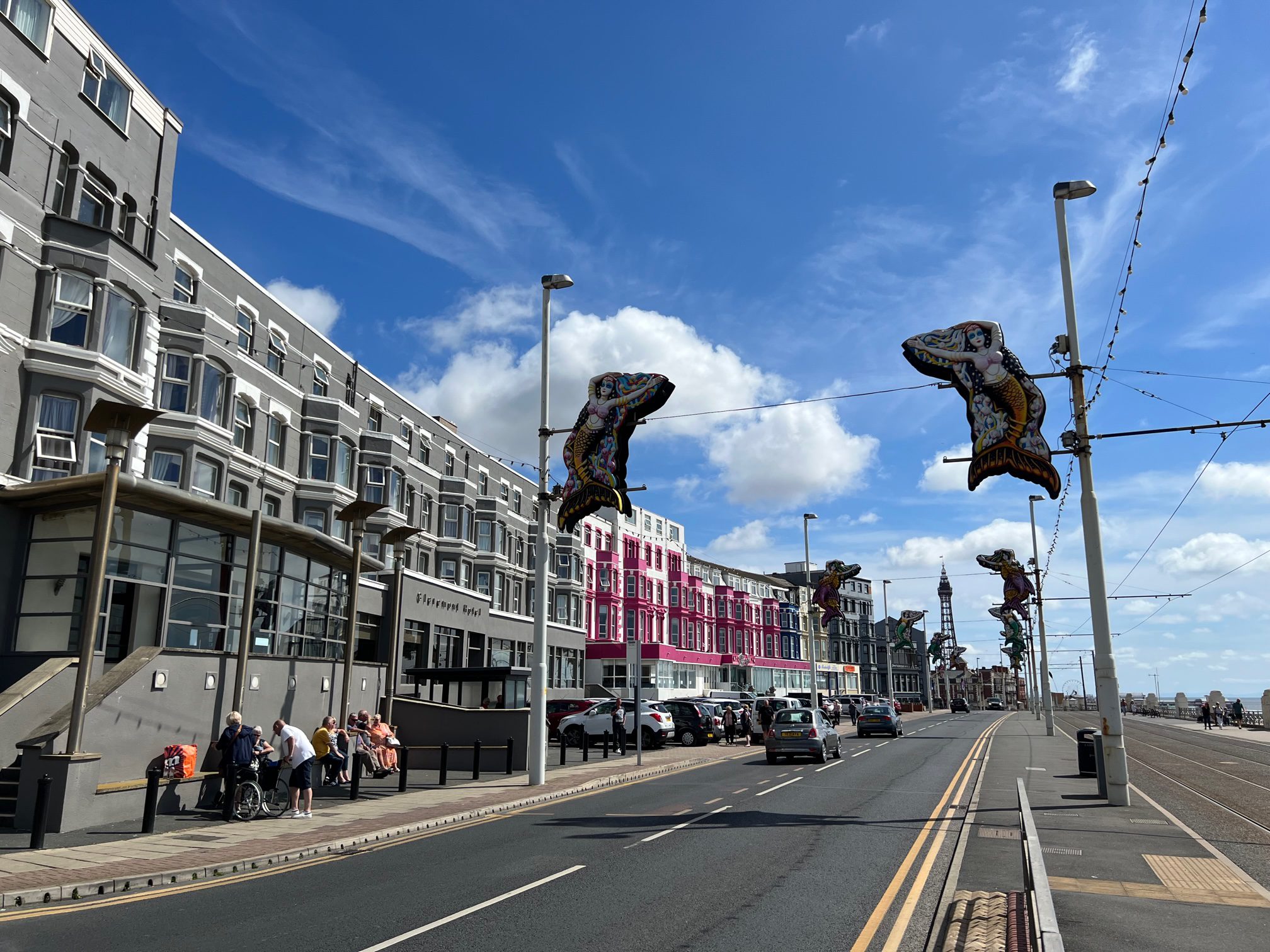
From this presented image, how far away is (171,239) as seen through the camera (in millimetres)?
27531

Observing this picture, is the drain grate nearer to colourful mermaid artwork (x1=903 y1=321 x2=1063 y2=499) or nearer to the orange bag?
colourful mermaid artwork (x1=903 y1=321 x2=1063 y2=499)

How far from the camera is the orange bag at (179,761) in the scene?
15.2 m

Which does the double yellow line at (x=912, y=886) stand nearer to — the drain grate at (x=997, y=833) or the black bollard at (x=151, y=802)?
the drain grate at (x=997, y=833)

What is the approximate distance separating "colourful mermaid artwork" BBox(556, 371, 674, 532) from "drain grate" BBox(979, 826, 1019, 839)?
9877mm

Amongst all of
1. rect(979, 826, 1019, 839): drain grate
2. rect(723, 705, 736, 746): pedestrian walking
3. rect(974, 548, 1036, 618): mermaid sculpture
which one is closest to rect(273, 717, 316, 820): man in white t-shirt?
rect(979, 826, 1019, 839): drain grate

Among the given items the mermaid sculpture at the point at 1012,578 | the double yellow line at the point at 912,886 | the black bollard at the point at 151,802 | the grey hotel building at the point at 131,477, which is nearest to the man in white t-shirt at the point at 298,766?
the grey hotel building at the point at 131,477

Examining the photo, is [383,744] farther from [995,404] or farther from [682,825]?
[995,404]

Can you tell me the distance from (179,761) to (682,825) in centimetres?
883

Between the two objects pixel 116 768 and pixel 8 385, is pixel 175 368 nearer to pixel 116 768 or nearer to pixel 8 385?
pixel 8 385

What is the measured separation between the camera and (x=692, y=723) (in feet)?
119

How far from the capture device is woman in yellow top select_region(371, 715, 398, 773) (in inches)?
876

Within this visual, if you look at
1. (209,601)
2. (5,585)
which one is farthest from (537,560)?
(5,585)

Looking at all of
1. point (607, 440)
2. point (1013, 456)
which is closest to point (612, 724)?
point (607, 440)

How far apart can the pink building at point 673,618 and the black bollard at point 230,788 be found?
4096 centimetres
